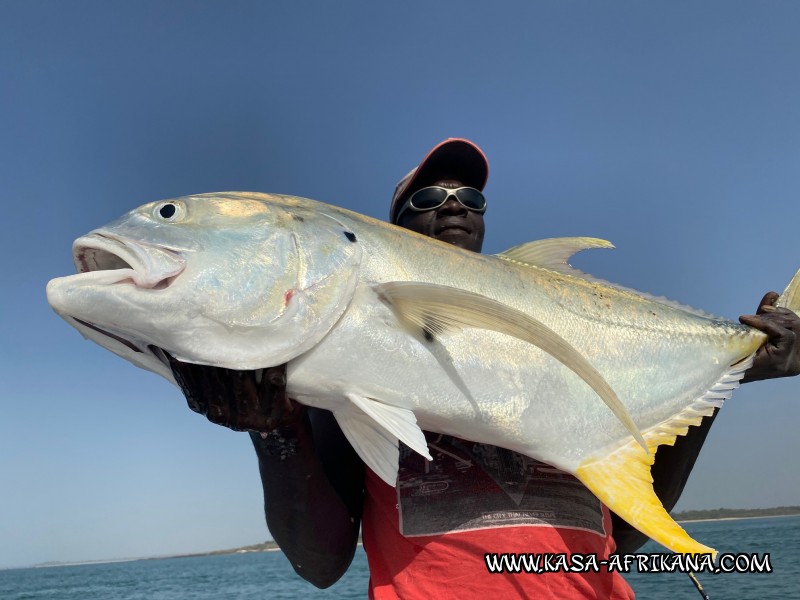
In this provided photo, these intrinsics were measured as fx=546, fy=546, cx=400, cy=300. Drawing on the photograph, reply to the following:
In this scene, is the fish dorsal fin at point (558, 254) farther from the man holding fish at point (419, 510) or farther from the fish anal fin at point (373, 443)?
the fish anal fin at point (373, 443)

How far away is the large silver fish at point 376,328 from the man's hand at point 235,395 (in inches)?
2.3

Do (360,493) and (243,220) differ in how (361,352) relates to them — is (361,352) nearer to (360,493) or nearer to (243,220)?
(243,220)

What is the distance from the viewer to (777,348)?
267 cm

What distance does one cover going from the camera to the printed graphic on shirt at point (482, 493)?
2.10 m

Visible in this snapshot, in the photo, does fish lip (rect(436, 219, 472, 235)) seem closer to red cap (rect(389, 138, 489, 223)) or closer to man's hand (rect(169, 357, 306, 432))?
red cap (rect(389, 138, 489, 223))

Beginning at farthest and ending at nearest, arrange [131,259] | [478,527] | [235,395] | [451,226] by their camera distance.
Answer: [451,226]
[478,527]
[235,395]
[131,259]

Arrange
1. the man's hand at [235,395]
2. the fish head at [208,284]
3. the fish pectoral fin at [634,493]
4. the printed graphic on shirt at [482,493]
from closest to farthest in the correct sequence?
the fish head at [208,284] → the man's hand at [235,395] → the fish pectoral fin at [634,493] → the printed graphic on shirt at [482,493]

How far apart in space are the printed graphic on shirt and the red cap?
5.34ft

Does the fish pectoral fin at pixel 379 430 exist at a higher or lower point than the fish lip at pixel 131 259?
lower

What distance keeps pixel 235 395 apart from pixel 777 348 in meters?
2.55

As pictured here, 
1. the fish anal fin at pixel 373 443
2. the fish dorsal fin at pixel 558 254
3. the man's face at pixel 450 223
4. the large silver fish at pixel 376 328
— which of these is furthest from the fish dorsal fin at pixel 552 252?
the fish anal fin at pixel 373 443

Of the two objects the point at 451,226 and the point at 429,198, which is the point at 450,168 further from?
the point at 451,226

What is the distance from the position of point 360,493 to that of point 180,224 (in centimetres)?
145

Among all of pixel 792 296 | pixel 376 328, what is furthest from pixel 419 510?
pixel 792 296
